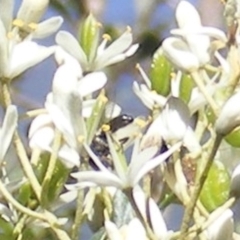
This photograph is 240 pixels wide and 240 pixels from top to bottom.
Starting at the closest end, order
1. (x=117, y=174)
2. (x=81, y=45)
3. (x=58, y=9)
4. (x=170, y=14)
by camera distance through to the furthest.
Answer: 1. (x=117, y=174)
2. (x=81, y=45)
3. (x=58, y=9)
4. (x=170, y=14)

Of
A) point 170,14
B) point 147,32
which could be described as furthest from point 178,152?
point 170,14

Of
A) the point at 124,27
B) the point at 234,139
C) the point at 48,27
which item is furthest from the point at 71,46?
the point at 124,27

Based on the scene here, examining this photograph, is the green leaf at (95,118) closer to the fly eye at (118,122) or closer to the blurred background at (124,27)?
the fly eye at (118,122)

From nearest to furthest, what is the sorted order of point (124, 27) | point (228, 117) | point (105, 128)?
point (228, 117) → point (105, 128) → point (124, 27)

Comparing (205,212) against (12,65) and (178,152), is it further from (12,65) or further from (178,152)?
(12,65)

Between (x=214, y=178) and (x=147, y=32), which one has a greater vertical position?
(x=214, y=178)

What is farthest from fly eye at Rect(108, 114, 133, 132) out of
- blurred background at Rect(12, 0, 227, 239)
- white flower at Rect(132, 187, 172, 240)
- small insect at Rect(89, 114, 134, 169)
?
blurred background at Rect(12, 0, 227, 239)

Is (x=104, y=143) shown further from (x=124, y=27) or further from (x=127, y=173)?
(x=124, y=27)
